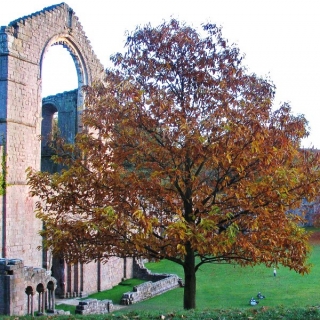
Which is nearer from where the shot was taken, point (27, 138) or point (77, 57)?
point (27, 138)

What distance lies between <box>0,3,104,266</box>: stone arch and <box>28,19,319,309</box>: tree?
6.62 metres

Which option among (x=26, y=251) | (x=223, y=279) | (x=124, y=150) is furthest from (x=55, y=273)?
(x=124, y=150)

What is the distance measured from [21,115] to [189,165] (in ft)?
30.7

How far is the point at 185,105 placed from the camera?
9.65 meters

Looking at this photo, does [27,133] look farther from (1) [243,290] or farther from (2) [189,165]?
(1) [243,290]

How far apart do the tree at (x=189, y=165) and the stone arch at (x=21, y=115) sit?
6.62 meters

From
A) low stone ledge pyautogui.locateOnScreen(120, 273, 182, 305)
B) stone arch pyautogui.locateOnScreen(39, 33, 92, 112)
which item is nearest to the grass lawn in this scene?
low stone ledge pyautogui.locateOnScreen(120, 273, 182, 305)

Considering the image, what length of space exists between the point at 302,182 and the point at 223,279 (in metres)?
15.3

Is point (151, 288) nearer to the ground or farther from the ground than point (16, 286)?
nearer to the ground

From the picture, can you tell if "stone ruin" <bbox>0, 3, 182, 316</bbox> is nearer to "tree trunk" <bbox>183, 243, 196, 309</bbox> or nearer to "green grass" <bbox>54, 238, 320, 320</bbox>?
"green grass" <bbox>54, 238, 320, 320</bbox>

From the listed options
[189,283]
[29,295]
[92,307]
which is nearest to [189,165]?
[189,283]

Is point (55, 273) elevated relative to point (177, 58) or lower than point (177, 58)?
lower

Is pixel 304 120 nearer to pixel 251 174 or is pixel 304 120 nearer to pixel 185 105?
pixel 251 174

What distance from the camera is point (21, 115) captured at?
1684 cm
